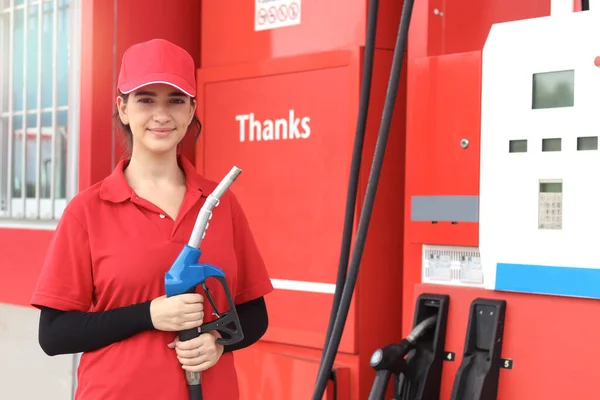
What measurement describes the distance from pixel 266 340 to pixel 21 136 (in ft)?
4.25

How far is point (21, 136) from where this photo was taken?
3.20 metres

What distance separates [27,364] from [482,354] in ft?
6.08

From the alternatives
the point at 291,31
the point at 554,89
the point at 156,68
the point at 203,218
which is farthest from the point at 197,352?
the point at 291,31

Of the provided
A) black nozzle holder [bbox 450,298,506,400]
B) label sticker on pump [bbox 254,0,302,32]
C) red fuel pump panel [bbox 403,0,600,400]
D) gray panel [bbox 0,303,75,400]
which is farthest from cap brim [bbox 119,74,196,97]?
gray panel [bbox 0,303,75,400]

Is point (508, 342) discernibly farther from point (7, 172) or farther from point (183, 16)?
point (7, 172)

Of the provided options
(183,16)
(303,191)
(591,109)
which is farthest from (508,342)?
(183,16)

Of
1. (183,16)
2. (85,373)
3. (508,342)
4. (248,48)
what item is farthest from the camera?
(183,16)

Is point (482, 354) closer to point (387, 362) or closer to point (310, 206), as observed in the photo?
point (387, 362)

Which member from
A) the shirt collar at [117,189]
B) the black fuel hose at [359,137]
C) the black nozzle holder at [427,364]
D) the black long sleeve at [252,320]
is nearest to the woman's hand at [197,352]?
the black long sleeve at [252,320]

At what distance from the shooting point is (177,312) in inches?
54.8

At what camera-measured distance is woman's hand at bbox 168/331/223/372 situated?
1438 mm

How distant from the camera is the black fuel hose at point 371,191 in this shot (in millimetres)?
1901

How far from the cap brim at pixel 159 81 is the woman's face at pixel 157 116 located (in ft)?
0.10

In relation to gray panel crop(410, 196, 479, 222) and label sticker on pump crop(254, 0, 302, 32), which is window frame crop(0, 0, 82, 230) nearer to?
label sticker on pump crop(254, 0, 302, 32)
